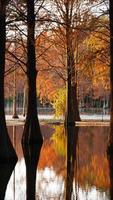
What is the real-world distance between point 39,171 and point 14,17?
22.9 feet

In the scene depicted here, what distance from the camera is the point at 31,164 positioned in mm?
18812

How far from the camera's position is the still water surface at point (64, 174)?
12875 millimetres

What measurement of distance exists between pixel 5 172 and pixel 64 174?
1.85 metres

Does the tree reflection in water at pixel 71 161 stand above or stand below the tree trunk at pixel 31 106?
below

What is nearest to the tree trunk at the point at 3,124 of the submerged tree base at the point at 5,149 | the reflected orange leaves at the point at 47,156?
the submerged tree base at the point at 5,149

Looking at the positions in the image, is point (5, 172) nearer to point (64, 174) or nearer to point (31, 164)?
point (64, 174)

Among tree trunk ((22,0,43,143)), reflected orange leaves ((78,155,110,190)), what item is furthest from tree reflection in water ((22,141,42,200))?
reflected orange leaves ((78,155,110,190))

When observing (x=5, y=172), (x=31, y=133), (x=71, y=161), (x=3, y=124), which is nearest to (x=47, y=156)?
(x=71, y=161)

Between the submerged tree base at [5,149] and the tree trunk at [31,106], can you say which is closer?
the submerged tree base at [5,149]

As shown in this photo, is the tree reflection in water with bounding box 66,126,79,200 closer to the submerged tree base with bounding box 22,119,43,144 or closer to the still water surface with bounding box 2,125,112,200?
the still water surface with bounding box 2,125,112,200

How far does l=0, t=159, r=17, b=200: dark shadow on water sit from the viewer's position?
13.5m

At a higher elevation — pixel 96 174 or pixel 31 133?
pixel 31 133

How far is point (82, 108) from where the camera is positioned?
9300 centimetres

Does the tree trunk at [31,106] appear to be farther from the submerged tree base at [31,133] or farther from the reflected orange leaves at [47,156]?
the reflected orange leaves at [47,156]
